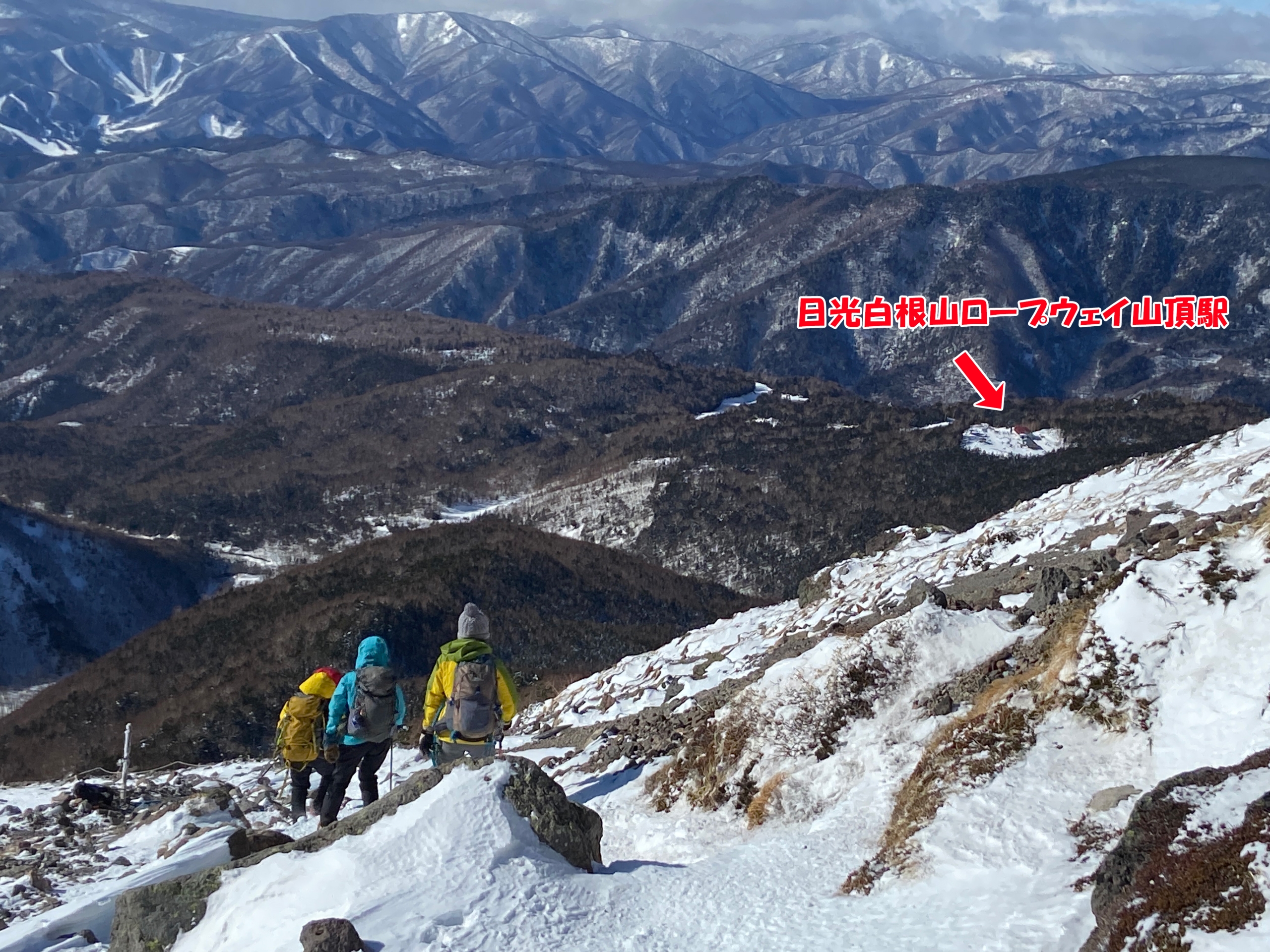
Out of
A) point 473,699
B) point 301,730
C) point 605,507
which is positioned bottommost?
point 605,507

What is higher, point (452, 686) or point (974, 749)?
point (452, 686)

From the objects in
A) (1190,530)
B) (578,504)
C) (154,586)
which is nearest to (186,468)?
(154,586)

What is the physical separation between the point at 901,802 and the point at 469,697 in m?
4.80

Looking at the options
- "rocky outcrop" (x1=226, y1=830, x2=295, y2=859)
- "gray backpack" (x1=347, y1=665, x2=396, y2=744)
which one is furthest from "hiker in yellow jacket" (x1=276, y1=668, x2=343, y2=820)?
"gray backpack" (x1=347, y1=665, x2=396, y2=744)

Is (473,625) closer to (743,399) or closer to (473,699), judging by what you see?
(473,699)

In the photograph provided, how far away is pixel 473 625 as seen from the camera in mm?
13250

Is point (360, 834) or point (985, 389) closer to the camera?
point (360, 834)

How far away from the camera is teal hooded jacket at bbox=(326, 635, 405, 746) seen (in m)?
13.3

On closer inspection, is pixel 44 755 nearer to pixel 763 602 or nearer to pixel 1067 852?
pixel 763 602

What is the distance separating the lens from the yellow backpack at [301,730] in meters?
14.7

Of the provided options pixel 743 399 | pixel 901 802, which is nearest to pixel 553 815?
pixel 901 802

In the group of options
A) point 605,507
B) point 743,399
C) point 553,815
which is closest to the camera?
point 553,815

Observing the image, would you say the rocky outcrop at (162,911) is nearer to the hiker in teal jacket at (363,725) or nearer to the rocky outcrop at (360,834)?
the rocky outcrop at (360,834)

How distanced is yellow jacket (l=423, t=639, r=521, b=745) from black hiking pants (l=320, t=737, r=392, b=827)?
73 centimetres
